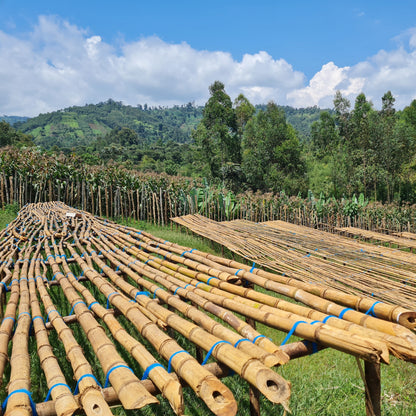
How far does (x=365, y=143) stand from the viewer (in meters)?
24.5

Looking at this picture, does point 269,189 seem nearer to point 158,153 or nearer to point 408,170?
point 408,170

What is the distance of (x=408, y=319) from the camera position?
1.78 metres

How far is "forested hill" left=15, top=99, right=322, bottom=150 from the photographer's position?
81.4 metres

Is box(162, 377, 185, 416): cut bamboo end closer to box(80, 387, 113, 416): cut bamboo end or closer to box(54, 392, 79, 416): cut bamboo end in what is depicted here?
box(80, 387, 113, 416): cut bamboo end

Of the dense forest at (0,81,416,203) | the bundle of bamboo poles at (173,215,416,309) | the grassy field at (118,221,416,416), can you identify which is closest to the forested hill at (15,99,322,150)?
the dense forest at (0,81,416,203)

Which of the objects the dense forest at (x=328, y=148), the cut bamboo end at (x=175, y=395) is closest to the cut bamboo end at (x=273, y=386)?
the cut bamboo end at (x=175, y=395)

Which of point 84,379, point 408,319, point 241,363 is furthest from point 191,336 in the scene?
point 408,319

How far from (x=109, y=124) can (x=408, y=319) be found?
396 ft

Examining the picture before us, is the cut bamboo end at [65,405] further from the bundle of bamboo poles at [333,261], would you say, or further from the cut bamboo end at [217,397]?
the bundle of bamboo poles at [333,261]

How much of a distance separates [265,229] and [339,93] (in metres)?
22.6

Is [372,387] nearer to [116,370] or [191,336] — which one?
[191,336]

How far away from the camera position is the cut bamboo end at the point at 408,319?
177 cm

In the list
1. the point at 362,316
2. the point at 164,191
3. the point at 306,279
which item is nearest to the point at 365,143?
the point at 164,191

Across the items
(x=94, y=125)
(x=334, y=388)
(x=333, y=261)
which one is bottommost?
(x=334, y=388)
